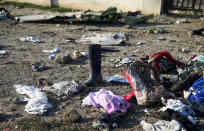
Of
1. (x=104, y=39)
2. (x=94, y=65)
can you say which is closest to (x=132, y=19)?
(x=104, y=39)

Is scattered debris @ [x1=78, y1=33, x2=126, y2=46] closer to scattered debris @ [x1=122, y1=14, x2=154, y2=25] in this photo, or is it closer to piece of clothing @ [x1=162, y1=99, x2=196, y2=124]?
scattered debris @ [x1=122, y1=14, x2=154, y2=25]

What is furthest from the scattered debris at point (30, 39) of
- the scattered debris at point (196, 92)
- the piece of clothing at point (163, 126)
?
the piece of clothing at point (163, 126)

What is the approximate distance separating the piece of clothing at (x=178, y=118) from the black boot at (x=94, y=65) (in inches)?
50.5

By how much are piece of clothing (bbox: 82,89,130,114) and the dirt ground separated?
0.28 feet

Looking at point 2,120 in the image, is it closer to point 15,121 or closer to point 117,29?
point 15,121

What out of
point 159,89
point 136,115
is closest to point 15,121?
point 136,115

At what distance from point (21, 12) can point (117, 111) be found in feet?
28.9

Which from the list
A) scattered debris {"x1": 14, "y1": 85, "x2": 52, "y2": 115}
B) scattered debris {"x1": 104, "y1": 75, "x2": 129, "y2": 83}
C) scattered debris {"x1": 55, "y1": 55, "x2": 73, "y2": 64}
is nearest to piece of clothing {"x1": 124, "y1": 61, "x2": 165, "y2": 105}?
scattered debris {"x1": 104, "y1": 75, "x2": 129, "y2": 83}

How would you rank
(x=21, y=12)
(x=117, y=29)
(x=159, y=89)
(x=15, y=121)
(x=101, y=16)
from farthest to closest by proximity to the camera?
(x=21, y=12), (x=101, y=16), (x=117, y=29), (x=159, y=89), (x=15, y=121)

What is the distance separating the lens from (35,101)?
329 cm

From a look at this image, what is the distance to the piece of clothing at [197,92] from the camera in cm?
331

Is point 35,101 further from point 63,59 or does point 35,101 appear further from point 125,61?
point 125,61

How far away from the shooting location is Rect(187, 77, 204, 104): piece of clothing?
3.31 m

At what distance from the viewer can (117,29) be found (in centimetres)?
782
